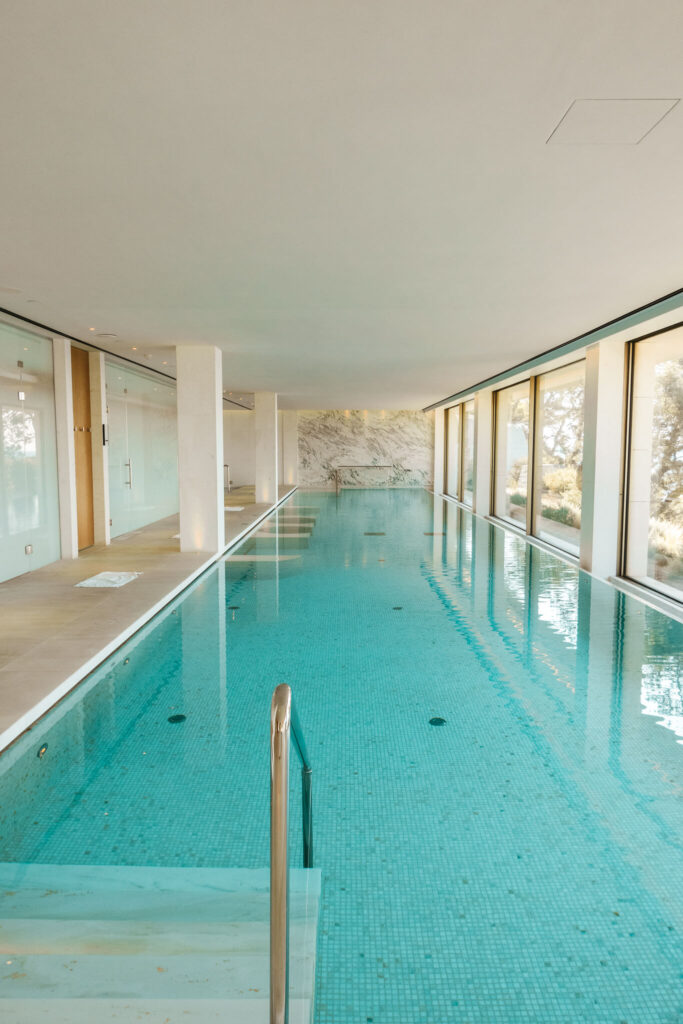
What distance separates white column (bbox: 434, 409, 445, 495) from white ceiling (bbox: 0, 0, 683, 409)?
632 inches

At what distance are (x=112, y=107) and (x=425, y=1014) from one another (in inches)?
136

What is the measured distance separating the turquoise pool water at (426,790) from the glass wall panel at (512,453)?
21.9ft

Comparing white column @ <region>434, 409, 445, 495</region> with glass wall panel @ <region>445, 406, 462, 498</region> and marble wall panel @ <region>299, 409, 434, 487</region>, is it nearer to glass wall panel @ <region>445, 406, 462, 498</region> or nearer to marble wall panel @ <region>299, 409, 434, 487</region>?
glass wall panel @ <region>445, 406, 462, 498</region>

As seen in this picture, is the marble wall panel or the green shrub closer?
the green shrub

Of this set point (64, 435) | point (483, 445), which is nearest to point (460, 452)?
point (483, 445)

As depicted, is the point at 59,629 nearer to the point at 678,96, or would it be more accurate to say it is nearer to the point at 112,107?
the point at 112,107

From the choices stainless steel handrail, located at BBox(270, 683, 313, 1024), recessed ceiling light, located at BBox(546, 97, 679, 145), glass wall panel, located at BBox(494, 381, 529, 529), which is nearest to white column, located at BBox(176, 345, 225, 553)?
glass wall panel, located at BBox(494, 381, 529, 529)

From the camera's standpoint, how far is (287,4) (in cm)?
203

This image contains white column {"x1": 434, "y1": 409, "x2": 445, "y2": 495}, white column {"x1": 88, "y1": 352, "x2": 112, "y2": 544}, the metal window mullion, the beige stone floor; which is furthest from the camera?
white column {"x1": 434, "y1": 409, "x2": 445, "y2": 495}

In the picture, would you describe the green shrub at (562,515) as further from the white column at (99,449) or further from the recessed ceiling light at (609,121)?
the recessed ceiling light at (609,121)

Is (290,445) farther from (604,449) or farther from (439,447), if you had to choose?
(604,449)

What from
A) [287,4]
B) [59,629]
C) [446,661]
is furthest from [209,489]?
[287,4]

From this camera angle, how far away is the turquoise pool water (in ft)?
6.89

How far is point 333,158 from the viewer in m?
3.13
